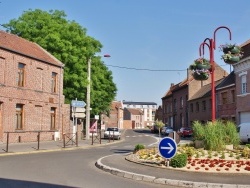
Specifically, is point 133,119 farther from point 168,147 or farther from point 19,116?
point 168,147

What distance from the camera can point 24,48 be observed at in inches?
1220

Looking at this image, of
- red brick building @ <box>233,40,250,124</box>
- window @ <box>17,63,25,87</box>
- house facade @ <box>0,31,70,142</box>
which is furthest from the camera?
red brick building @ <box>233,40,250,124</box>

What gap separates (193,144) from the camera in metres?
16.6

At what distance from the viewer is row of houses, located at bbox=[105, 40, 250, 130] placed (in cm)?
3712

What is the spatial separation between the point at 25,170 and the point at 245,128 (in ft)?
67.9

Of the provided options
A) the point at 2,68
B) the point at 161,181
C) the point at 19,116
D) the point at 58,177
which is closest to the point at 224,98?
the point at 19,116

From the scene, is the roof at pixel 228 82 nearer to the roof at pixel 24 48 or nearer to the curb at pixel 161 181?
the roof at pixel 24 48

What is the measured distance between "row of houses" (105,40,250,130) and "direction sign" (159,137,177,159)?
20.5m

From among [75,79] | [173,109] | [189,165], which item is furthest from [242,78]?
[173,109]

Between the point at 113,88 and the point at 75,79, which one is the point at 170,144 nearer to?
the point at 75,79


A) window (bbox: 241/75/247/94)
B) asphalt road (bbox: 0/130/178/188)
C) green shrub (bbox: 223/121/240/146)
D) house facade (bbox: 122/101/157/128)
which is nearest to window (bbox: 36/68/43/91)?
asphalt road (bbox: 0/130/178/188)

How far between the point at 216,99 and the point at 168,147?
36.6m

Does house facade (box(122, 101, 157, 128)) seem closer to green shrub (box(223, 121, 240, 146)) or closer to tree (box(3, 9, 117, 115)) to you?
tree (box(3, 9, 117, 115))

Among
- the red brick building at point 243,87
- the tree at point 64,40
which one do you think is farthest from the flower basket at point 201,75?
the tree at point 64,40
